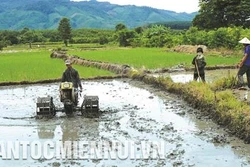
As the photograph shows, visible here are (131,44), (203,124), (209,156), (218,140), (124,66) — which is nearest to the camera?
(209,156)

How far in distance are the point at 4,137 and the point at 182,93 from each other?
19.1 ft

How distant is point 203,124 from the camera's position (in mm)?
8258

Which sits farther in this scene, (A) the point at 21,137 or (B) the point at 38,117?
(B) the point at 38,117

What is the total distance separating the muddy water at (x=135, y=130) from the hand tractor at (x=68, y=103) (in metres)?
0.18

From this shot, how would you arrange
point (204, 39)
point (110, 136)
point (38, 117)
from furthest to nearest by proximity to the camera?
point (204, 39) < point (38, 117) < point (110, 136)

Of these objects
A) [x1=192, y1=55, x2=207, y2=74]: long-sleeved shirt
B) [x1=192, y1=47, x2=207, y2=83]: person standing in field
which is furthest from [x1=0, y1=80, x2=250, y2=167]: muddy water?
[x1=192, y1=55, x2=207, y2=74]: long-sleeved shirt

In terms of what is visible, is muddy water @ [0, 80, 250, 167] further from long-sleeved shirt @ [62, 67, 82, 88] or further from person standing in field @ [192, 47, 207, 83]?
person standing in field @ [192, 47, 207, 83]

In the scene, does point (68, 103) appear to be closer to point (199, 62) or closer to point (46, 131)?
point (46, 131)

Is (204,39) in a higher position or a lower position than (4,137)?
higher

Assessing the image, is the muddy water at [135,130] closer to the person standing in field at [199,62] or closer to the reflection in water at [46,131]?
the reflection in water at [46,131]

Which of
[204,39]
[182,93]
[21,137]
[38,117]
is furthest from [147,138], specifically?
[204,39]

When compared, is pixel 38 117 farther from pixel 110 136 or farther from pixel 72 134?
pixel 110 136

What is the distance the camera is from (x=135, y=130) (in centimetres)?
791

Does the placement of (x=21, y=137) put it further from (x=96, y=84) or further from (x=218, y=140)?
(x=96, y=84)
